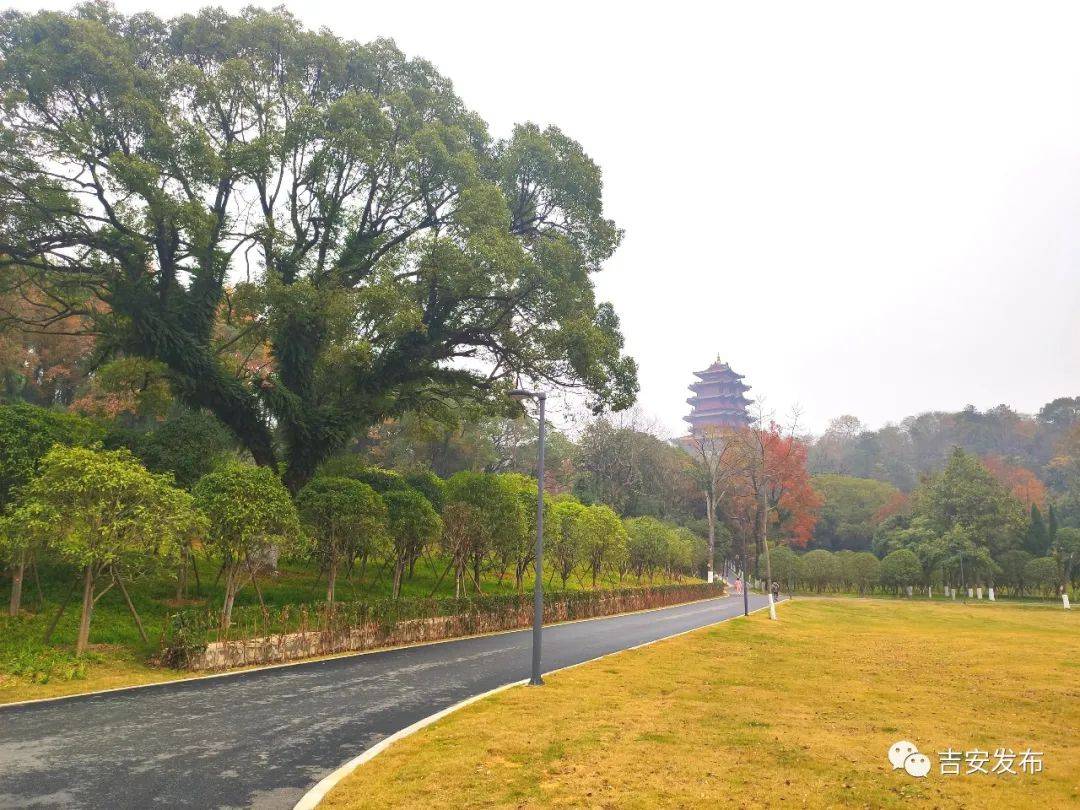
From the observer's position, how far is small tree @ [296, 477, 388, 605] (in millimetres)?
19828

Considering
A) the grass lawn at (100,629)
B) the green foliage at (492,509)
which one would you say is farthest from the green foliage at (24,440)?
the green foliage at (492,509)

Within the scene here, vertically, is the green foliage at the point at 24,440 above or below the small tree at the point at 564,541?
above

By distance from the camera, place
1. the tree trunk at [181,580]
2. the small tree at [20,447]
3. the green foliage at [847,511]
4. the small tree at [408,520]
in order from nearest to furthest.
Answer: the small tree at [20,447] < the tree trunk at [181,580] < the small tree at [408,520] < the green foliage at [847,511]

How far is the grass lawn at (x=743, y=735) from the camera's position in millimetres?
6535

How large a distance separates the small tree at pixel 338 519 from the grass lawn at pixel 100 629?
3.20 meters

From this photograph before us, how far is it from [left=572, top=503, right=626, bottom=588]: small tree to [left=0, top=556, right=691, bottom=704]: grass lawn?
452 inches

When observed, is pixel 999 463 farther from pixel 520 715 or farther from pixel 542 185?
pixel 520 715

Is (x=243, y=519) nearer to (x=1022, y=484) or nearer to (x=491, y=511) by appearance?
(x=491, y=511)

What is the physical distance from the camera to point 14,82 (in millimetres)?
18188

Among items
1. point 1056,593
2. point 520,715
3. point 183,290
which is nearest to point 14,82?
point 183,290

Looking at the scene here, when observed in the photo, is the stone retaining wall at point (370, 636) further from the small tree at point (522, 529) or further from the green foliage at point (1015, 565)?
the green foliage at point (1015, 565)

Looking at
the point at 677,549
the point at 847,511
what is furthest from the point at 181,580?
the point at 847,511

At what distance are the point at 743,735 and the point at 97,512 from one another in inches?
531

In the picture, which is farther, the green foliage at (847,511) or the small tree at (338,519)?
the green foliage at (847,511)
